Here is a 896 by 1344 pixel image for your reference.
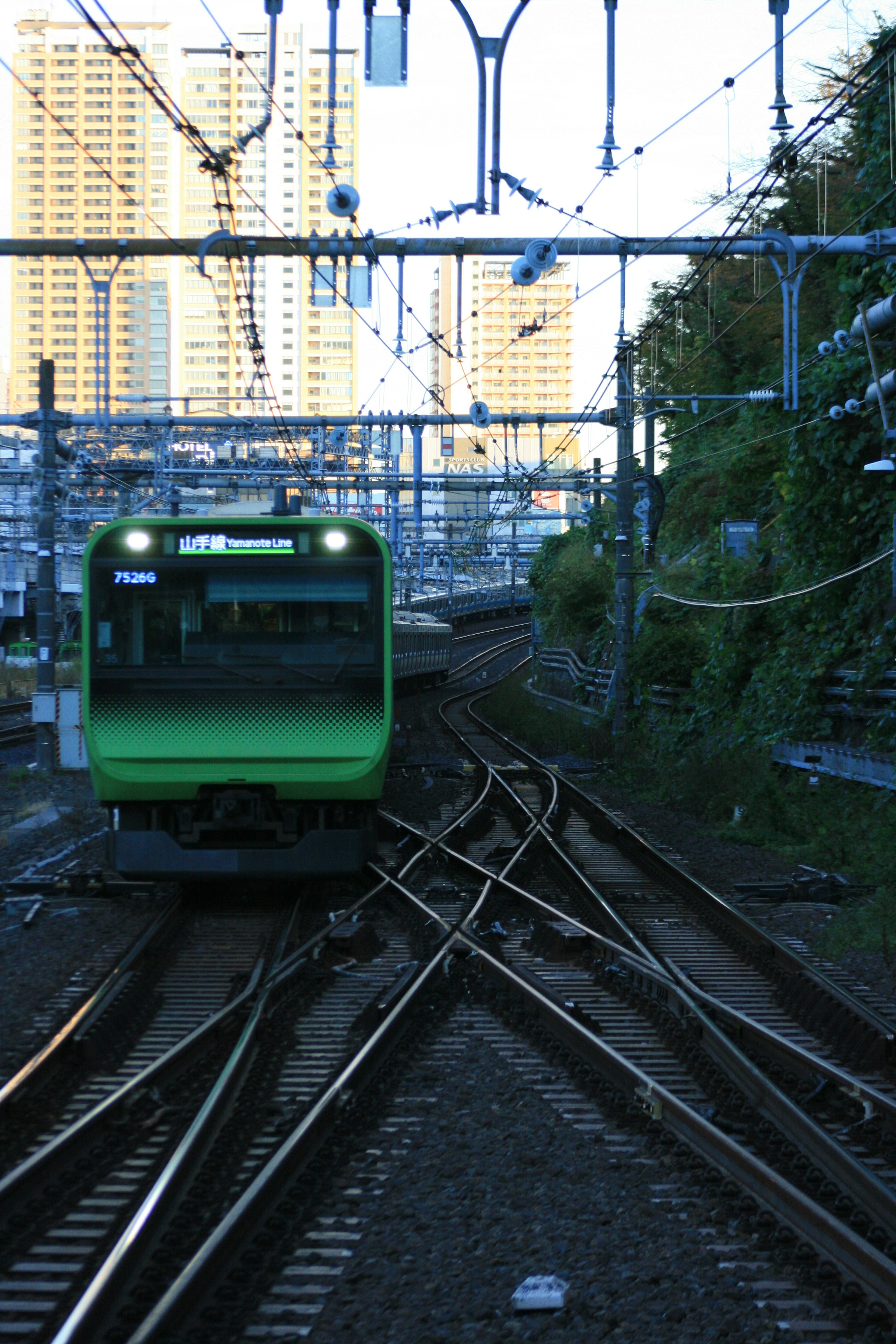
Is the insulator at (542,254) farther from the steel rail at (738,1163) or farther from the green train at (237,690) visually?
the steel rail at (738,1163)

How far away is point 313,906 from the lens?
1102 centimetres

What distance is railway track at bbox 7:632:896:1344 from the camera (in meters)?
4.20

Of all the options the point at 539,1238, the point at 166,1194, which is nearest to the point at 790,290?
the point at 539,1238

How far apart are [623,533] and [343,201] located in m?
11.8

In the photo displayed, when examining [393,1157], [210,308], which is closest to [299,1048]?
[393,1157]

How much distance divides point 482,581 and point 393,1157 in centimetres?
9244

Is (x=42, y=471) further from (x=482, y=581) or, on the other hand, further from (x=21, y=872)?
(x=482, y=581)

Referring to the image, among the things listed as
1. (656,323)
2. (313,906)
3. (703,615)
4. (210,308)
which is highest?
(210,308)

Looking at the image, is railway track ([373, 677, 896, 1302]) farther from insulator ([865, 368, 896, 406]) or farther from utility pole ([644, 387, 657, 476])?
utility pole ([644, 387, 657, 476])

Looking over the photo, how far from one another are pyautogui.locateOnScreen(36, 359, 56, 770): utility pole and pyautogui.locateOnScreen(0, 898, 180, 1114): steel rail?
10.0m

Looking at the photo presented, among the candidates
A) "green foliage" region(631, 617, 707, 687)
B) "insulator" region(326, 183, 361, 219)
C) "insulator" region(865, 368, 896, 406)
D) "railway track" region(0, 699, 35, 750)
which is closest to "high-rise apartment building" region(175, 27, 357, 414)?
"railway track" region(0, 699, 35, 750)

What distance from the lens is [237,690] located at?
10.2m

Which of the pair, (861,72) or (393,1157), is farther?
(861,72)

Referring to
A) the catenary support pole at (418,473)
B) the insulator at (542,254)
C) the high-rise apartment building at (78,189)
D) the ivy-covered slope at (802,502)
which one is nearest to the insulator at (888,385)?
the ivy-covered slope at (802,502)
